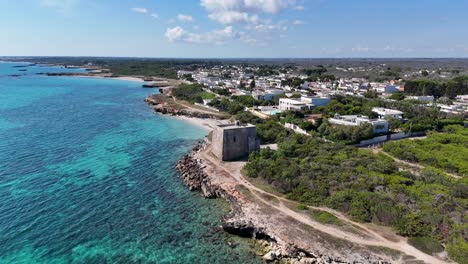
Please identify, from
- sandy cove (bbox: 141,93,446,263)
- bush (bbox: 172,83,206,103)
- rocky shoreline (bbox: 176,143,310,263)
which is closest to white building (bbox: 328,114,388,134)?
sandy cove (bbox: 141,93,446,263)

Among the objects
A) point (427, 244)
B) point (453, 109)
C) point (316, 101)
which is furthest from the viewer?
point (316, 101)

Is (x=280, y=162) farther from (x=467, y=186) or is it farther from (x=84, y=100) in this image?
(x=84, y=100)

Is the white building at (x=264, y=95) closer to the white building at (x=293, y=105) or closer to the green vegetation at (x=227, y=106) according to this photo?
the green vegetation at (x=227, y=106)

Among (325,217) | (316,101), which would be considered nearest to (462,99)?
(316,101)

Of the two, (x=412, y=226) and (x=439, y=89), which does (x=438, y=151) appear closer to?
(x=412, y=226)

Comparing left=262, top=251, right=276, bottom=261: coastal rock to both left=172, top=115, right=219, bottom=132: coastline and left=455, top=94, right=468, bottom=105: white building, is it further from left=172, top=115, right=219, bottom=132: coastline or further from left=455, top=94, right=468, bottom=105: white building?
left=455, top=94, right=468, bottom=105: white building
